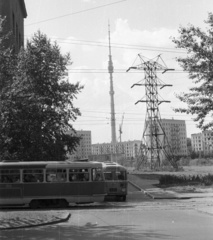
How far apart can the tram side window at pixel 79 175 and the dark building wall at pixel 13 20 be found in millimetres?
14494

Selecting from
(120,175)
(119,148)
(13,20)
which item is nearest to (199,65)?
(120,175)

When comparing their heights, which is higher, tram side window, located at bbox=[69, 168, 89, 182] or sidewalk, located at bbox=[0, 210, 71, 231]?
tram side window, located at bbox=[69, 168, 89, 182]

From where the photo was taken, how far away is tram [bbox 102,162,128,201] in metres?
26.0

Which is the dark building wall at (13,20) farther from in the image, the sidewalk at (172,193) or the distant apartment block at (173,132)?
the distant apartment block at (173,132)

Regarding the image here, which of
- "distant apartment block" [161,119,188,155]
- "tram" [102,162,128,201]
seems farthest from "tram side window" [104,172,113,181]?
"distant apartment block" [161,119,188,155]

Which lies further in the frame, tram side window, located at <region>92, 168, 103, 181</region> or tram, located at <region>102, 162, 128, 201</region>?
tram, located at <region>102, 162, 128, 201</region>

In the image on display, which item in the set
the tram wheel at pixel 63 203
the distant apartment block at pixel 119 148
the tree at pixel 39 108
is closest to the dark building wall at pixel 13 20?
the tree at pixel 39 108

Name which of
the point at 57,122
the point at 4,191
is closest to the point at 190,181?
the point at 57,122

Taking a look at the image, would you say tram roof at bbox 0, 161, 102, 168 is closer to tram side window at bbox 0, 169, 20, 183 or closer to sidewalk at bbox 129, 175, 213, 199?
tram side window at bbox 0, 169, 20, 183

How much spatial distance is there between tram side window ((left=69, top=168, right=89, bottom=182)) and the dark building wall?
47.6 feet

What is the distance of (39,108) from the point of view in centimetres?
2917

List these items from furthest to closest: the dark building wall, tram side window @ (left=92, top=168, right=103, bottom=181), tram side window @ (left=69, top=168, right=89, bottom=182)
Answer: the dark building wall < tram side window @ (left=92, top=168, right=103, bottom=181) < tram side window @ (left=69, top=168, right=89, bottom=182)

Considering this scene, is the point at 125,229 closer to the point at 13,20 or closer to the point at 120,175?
the point at 120,175

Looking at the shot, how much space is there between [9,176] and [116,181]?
721cm
